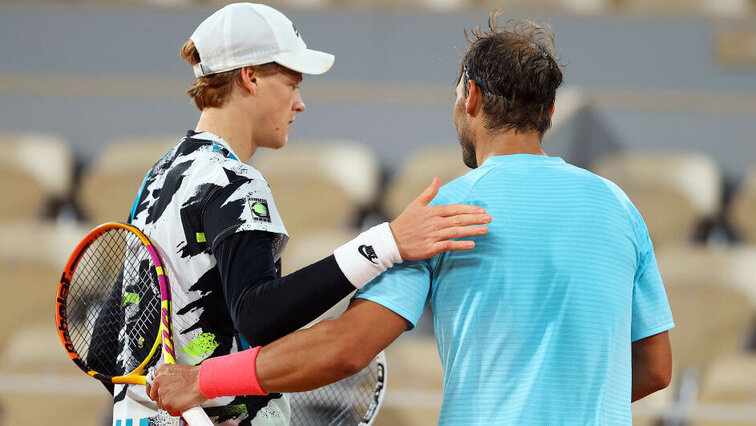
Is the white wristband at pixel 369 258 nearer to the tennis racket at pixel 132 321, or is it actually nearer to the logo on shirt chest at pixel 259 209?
the logo on shirt chest at pixel 259 209

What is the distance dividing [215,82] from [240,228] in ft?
1.24

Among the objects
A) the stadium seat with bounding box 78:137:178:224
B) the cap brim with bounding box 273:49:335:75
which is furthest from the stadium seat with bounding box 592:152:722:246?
the cap brim with bounding box 273:49:335:75

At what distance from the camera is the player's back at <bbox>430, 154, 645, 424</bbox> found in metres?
1.39

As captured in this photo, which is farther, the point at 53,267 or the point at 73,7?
the point at 73,7

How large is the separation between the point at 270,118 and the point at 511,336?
25.3 inches

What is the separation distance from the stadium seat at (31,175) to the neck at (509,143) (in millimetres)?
2873

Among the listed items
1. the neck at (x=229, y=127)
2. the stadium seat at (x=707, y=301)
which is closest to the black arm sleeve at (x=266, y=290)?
the neck at (x=229, y=127)

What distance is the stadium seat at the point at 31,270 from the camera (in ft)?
12.1

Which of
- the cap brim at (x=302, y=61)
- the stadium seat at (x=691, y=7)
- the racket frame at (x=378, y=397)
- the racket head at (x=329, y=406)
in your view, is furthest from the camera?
the stadium seat at (x=691, y=7)

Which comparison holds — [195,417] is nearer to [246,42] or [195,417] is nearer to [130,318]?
[130,318]

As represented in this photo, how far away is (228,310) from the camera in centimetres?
156

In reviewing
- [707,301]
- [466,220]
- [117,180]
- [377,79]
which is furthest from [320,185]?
[466,220]

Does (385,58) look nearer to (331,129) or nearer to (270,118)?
(331,129)

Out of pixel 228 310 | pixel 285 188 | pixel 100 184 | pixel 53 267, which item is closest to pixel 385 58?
pixel 285 188
